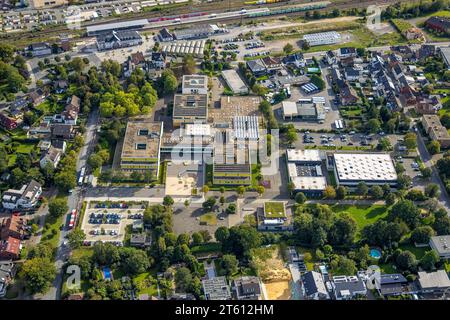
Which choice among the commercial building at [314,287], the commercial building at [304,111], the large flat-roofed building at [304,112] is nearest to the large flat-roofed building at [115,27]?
the commercial building at [304,111]

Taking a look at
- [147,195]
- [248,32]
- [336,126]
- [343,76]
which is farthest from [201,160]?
[248,32]

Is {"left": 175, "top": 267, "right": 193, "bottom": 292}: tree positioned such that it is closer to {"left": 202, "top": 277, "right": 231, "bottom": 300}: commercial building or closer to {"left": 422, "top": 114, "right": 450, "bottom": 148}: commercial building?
{"left": 202, "top": 277, "right": 231, "bottom": 300}: commercial building

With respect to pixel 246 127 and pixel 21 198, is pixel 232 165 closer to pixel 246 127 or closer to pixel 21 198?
pixel 246 127

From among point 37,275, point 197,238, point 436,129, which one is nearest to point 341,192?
point 197,238

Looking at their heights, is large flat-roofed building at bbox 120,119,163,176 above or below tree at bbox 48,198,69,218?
above

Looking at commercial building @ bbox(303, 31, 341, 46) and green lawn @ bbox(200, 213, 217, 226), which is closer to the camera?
green lawn @ bbox(200, 213, 217, 226)

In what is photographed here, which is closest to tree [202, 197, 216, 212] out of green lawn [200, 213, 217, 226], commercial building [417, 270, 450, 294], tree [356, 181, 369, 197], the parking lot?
green lawn [200, 213, 217, 226]

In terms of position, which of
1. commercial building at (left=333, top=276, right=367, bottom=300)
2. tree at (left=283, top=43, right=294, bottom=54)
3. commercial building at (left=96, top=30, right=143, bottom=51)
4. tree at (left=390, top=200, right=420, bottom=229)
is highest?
commercial building at (left=96, top=30, right=143, bottom=51)

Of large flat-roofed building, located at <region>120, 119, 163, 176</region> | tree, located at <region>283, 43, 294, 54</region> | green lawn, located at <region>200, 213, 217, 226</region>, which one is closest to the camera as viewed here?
green lawn, located at <region>200, 213, 217, 226</region>

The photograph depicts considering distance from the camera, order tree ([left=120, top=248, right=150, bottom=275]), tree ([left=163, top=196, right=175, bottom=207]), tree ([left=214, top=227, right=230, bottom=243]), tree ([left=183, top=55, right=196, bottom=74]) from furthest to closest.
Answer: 1. tree ([left=183, top=55, right=196, bottom=74])
2. tree ([left=163, top=196, right=175, bottom=207])
3. tree ([left=214, top=227, right=230, bottom=243])
4. tree ([left=120, top=248, right=150, bottom=275])

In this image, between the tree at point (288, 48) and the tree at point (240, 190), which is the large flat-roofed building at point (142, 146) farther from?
the tree at point (288, 48)
